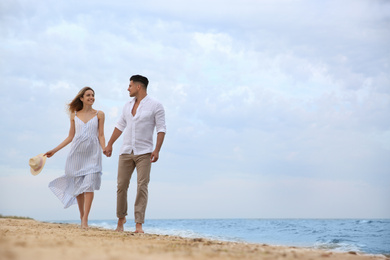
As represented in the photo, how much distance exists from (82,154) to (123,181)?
3.24 ft

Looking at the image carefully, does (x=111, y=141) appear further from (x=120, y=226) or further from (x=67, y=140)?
(x=120, y=226)

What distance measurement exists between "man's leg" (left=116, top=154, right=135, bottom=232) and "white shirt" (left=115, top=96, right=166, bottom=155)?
147 mm

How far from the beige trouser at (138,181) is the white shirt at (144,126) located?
12 cm

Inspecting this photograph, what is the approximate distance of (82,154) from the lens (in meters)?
7.44

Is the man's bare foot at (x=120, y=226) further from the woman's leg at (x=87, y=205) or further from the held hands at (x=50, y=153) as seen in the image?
the held hands at (x=50, y=153)

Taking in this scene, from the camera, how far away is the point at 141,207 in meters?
6.73

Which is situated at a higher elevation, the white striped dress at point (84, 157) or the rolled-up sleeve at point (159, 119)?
the rolled-up sleeve at point (159, 119)

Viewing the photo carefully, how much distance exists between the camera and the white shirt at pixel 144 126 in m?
6.79

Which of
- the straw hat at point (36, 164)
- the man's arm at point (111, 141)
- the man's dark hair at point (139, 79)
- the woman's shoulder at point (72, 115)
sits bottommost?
the straw hat at point (36, 164)

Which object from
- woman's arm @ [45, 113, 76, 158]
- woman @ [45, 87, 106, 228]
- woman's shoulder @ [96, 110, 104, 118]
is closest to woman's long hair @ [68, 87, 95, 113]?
woman @ [45, 87, 106, 228]

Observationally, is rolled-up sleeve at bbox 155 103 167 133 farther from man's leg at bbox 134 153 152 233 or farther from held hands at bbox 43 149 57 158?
held hands at bbox 43 149 57 158

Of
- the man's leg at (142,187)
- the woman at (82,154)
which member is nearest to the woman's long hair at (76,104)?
the woman at (82,154)

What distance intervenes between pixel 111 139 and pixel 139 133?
697 mm

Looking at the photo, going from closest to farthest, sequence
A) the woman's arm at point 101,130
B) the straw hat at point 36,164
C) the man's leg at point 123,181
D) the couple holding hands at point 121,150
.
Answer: the couple holding hands at point 121,150, the man's leg at point 123,181, the straw hat at point 36,164, the woman's arm at point 101,130
